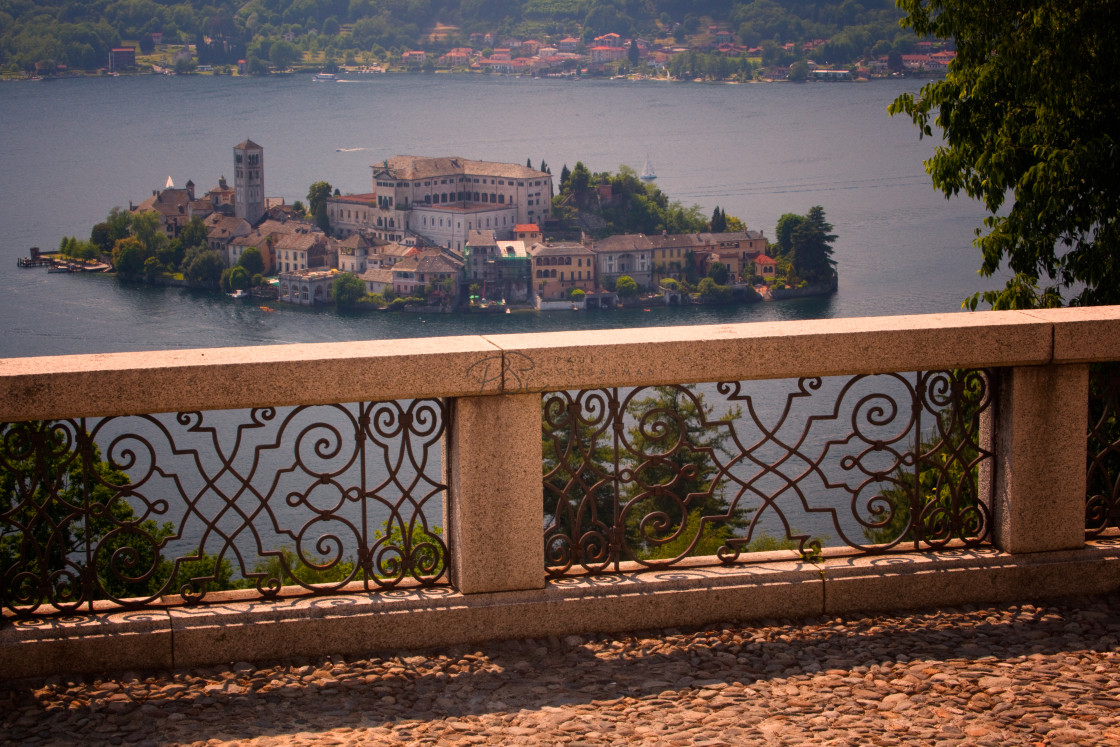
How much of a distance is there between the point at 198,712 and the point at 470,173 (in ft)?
259

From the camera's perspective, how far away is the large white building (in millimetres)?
75188

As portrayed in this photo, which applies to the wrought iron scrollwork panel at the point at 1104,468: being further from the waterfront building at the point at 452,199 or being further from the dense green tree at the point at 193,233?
the dense green tree at the point at 193,233

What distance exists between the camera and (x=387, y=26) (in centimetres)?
10038

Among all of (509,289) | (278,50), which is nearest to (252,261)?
(509,289)

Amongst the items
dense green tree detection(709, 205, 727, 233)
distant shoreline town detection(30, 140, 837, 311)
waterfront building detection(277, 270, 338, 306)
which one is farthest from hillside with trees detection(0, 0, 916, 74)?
waterfront building detection(277, 270, 338, 306)

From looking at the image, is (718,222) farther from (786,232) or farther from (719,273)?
(719,273)

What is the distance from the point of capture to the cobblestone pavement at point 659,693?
2604mm

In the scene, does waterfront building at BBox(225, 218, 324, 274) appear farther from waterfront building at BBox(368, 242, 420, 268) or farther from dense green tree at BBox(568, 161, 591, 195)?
dense green tree at BBox(568, 161, 591, 195)

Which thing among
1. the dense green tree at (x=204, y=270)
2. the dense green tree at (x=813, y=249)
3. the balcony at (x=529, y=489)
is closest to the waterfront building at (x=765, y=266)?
the dense green tree at (x=813, y=249)

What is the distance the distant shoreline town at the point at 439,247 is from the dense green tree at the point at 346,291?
0.26 feet

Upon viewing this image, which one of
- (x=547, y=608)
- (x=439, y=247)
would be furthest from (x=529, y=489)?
(x=439, y=247)

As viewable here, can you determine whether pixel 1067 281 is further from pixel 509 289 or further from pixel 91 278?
pixel 91 278

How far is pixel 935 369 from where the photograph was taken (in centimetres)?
324

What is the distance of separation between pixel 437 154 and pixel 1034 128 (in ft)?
302
